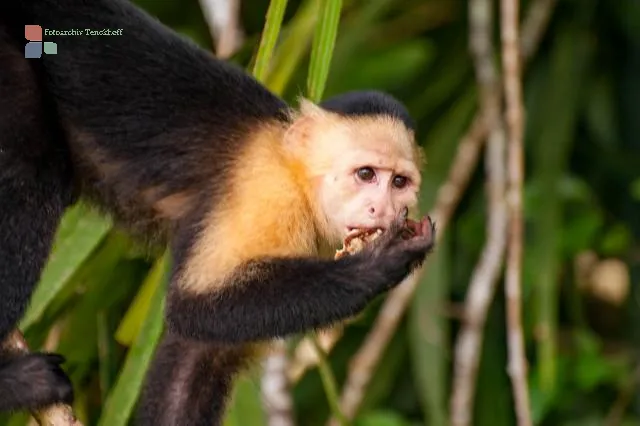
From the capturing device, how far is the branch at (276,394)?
2.89 m

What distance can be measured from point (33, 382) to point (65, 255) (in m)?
0.22

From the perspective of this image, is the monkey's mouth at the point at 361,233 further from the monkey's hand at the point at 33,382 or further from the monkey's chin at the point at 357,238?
the monkey's hand at the point at 33,382

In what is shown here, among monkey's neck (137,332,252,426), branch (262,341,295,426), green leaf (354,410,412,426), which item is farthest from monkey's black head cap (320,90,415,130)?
green leaf (354,410,412,426)

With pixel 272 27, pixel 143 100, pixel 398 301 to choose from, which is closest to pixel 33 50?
pixel 143 100

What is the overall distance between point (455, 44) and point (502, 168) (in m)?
0.63

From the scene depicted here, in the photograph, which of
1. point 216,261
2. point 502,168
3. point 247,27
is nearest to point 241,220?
point 216,261

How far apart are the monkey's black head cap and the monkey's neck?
1.53 ft

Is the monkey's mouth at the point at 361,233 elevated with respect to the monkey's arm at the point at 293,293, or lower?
elevated

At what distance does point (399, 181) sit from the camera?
7.87ft

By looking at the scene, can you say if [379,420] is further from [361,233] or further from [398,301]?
[361,233]

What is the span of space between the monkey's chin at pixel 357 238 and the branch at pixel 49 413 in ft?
1.65

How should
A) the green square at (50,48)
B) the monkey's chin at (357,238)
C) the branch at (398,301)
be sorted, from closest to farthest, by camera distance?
the monkey's chin at (357,238) → the green square at (50,48) → the branch at (398,301)

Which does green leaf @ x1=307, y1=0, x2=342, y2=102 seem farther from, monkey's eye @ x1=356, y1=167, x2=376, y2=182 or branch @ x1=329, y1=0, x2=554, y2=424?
branch @ x1=329, y1=0, x2=554, y2=424

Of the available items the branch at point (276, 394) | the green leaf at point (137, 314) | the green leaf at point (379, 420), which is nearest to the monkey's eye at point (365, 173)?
the green leaf at point (137, 314)
